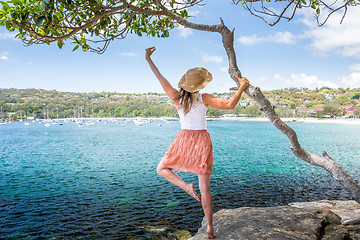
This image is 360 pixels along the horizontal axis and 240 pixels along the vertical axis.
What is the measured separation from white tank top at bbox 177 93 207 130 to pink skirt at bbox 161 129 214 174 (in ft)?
0.16

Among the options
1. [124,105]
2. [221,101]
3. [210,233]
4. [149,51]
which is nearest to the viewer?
[221,101]

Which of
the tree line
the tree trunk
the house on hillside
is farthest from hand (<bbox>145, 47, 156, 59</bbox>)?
the house on hillside

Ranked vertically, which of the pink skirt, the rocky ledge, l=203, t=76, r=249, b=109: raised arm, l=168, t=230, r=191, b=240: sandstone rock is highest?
l=203, t=76, r=249, b=109: raised arm

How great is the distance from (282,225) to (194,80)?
2.39 meters

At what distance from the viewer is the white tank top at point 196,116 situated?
2.52 metres

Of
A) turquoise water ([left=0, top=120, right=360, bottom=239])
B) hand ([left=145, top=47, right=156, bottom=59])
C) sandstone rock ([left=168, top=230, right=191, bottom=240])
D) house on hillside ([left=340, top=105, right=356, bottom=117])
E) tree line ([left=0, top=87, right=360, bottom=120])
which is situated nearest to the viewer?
hand ([left=145, top=47, right=156, bottom=59])

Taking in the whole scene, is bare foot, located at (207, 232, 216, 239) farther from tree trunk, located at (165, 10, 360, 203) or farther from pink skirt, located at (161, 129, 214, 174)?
tree trunk, located at (165, 10, 360, 203)

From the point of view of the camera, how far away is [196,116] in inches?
100

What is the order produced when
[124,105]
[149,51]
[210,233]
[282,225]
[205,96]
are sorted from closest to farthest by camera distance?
[205,96], [149,51], [210,233], [282,225], [124,105]

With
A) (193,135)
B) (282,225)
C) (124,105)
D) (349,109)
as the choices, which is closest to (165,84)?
(193,135)

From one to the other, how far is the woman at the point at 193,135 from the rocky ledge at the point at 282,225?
3.15 ft

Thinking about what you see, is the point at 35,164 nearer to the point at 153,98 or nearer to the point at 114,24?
the point at 114,24

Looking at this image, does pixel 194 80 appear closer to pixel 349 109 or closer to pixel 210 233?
pixel 210 233

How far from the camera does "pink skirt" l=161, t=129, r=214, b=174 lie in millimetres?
2479
